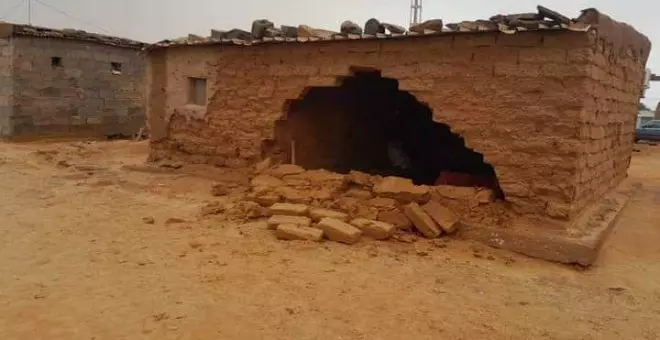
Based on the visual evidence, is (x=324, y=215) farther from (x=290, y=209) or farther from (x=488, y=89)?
(x=488, y=89)

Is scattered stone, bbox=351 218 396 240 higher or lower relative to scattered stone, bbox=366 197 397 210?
lower

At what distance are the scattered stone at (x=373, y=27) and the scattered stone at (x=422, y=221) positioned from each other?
7.77 feet

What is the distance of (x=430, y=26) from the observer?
260 inches

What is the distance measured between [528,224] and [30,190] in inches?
279

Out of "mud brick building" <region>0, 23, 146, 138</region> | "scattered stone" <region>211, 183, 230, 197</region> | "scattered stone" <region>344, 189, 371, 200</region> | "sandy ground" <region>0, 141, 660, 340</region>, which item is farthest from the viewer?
"mud brick building" <region>0, 23, 146, 138</region>

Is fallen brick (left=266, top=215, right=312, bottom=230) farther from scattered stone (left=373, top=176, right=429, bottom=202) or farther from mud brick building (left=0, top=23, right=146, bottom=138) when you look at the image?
mud brick building (left=0, top=23, right=146, bottom=138)

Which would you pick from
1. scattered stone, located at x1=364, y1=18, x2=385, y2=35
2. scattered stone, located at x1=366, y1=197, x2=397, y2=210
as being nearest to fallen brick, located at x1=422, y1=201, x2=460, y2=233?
scattered stone, located at x1=366, y1=197, x2=397, y2=210

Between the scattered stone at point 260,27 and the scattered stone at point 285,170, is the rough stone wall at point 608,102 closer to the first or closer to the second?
the scattered stone at point 285,170

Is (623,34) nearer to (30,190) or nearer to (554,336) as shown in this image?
(554,336)

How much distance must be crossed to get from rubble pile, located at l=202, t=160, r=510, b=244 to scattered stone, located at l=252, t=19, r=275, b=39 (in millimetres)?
2369

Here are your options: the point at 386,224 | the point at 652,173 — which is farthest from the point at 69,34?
the point at 652,173

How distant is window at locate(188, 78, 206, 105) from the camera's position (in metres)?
9.45

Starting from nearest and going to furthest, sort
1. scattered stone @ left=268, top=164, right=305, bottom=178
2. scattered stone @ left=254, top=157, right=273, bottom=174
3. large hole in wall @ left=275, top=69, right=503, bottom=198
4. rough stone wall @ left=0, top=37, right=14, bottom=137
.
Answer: scattered stone @ left=268, top=164, right=305, bottom=178, scattered stone @ left=254, top=157, right=273, bottom=174, large hole in wall @ left=275, top=69, right=503, bottom=198, rough stone wall @ left=0, top=37, right=14, bottom=137

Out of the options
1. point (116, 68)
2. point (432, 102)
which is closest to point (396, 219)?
point (432, 102)
